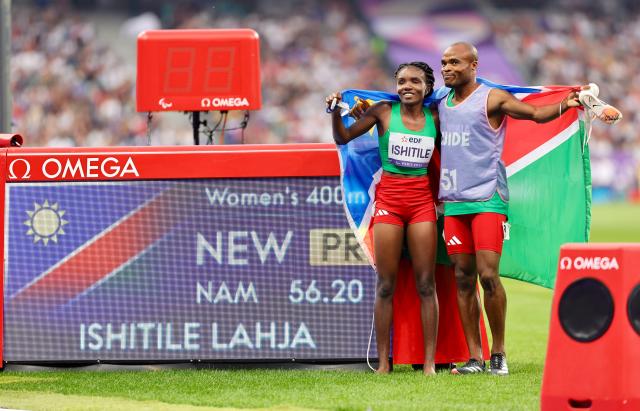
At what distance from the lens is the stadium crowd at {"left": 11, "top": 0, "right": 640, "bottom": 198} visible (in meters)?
33.3

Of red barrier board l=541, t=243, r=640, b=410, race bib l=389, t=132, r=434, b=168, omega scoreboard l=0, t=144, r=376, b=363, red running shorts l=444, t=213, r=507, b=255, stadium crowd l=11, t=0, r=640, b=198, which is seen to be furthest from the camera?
stadium crowd l=11, t=0, r=640, b=198

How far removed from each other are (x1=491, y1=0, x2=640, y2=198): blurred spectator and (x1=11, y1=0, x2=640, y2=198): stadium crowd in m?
0.04

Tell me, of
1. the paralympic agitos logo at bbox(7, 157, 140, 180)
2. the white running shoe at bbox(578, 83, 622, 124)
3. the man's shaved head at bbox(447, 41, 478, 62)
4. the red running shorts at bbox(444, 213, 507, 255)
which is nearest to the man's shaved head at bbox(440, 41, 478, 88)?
the man's shaved head at bbox(447, 41, 478, 62)

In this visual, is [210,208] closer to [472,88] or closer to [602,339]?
[472,88]

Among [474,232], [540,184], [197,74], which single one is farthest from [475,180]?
[197,74]

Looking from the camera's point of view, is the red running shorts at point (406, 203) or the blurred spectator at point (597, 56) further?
the blurred spectator at point (597, 56)

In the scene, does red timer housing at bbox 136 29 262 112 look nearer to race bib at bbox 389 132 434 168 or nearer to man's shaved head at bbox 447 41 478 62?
race bib at bbox 389 132 434 168

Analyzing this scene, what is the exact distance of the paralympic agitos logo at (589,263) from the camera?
17.8 ft

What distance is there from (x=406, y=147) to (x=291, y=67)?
3062cm

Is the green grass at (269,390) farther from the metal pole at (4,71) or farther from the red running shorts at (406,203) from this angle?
the metal pole at (4,71)

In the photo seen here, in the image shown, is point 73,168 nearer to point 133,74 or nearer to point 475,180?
point 475,180

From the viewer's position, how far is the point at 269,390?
23.1 ft

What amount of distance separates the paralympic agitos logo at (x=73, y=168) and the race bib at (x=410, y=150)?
1.61 m

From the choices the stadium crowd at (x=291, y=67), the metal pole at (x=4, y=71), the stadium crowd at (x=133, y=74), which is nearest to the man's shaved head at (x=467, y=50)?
the metal pole at (x=4, y=71)
